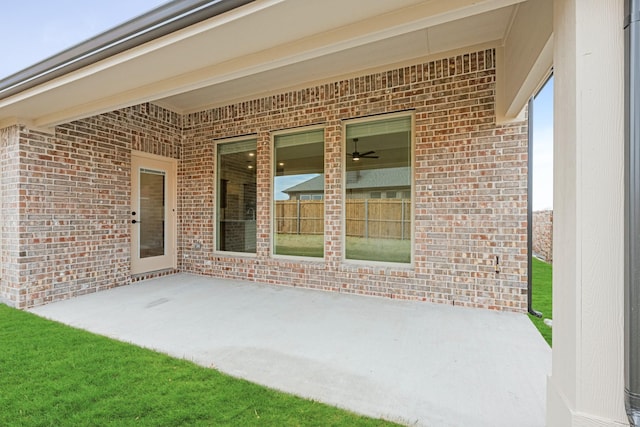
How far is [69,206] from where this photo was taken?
4273 mm

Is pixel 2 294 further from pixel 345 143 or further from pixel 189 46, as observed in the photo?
pixel 345 143

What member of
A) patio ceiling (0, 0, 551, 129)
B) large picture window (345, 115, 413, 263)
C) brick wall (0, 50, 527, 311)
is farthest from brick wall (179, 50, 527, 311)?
patio ceiling (0, 0, 551, 129)

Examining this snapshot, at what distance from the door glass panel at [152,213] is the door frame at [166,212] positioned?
0.25ft

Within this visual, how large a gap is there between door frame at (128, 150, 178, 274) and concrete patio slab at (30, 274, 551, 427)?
909 millimetres

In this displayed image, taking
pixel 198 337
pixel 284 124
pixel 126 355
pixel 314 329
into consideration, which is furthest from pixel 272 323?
pixel 284 124

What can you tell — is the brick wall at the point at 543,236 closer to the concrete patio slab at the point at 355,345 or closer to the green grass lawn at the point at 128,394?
the concrete patio slab at the point at 355,345

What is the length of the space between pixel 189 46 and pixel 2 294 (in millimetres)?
4393

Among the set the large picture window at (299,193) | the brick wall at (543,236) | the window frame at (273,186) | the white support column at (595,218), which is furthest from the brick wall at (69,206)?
the brick wall at (543,236)

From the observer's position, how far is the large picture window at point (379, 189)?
4.32m

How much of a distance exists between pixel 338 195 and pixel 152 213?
3.48 m

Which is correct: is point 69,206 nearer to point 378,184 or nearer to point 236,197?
point 236,197

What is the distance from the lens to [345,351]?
8.60 ft

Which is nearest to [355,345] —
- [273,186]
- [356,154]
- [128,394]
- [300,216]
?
[128,394]

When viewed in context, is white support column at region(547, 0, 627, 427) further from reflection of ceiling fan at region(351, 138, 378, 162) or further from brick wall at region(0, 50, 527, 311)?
reflection of ceiling fan at region(351, 138, 378, 162)
